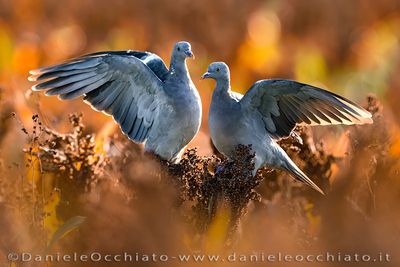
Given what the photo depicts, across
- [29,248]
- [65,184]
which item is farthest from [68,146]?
[29,248]

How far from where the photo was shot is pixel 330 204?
2732mm

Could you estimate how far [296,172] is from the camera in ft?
17.2

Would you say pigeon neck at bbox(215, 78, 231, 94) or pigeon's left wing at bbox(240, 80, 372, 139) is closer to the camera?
pigeon's left wing at bbox(240, 80, 372, 139)

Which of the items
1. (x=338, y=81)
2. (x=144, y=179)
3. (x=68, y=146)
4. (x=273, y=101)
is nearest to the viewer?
(x=144, y=179)

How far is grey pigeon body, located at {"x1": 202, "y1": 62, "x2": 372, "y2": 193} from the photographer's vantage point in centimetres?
520

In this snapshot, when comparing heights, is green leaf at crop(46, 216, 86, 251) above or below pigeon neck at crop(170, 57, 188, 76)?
below

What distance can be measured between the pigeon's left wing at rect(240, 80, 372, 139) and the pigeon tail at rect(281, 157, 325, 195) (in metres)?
0.20

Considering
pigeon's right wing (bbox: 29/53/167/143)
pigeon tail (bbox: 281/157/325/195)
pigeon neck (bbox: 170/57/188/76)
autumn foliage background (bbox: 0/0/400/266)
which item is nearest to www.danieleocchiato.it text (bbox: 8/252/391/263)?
autumn foliage background (bbox: 0/0/400/266)

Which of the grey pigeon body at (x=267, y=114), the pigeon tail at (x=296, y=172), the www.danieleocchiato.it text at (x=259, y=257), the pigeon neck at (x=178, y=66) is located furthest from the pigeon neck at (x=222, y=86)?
the www.danieleocchiato.it text at (x=259, y=257)

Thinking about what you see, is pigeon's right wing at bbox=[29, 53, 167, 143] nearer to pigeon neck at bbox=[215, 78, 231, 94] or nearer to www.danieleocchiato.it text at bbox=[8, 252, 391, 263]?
pigeon neck at bbox=[215, 78, 231, 94]

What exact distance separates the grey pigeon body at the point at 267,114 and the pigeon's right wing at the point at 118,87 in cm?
42

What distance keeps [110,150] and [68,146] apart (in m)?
0.55

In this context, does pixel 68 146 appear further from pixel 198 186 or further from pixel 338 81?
pixel 338 81

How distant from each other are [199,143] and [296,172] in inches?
66.0
